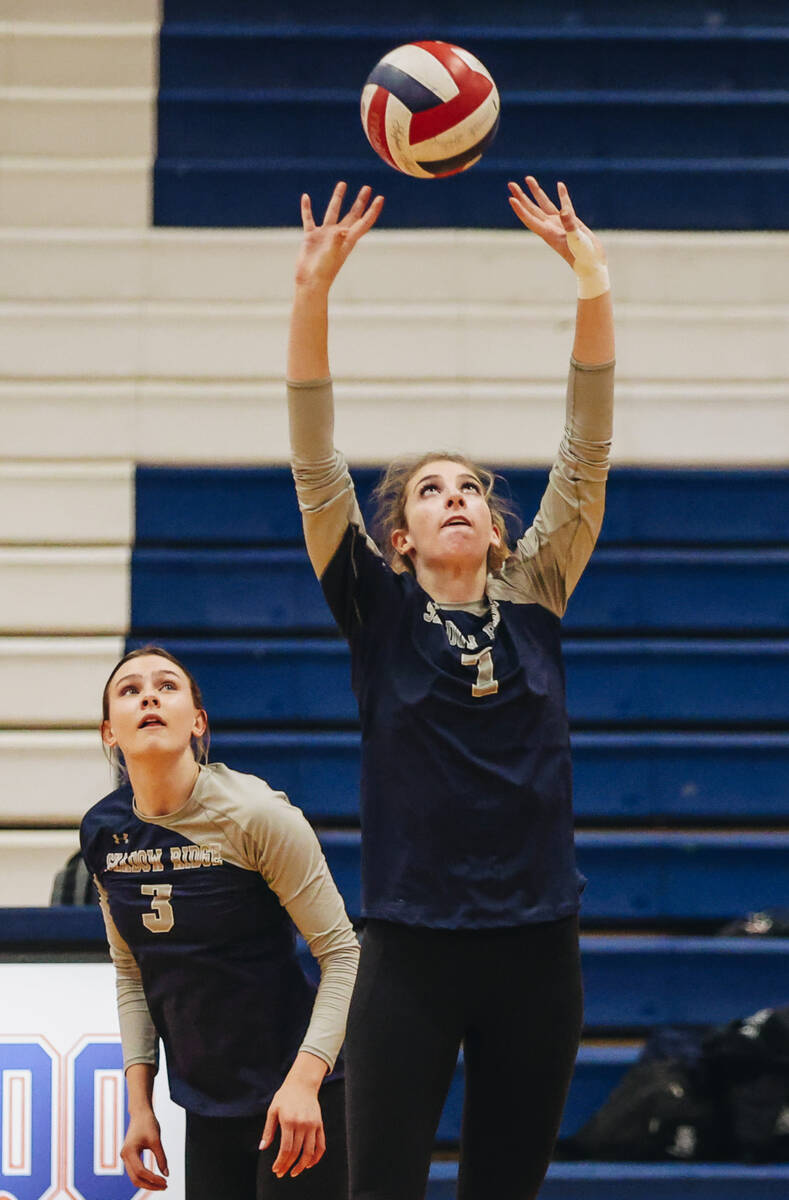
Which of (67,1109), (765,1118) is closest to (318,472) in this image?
(67,1109)

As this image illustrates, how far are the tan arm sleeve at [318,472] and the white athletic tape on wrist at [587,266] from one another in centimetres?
37

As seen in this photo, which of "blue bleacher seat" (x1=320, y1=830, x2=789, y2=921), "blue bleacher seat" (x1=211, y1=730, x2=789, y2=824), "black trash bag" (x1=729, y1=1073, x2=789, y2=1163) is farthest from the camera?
"blue bleacher seat" (x1=211, y1=730, x2=789, y2=824)

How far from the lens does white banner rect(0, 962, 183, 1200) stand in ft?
7.44

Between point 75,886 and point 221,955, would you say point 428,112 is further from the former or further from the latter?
point 75,886

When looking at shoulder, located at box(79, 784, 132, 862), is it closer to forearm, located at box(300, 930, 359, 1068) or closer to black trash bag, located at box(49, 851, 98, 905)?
forearm, located at box(300, 930, 359, 1068)

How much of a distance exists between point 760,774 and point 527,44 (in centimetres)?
271

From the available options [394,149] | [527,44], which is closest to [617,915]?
[394,149]

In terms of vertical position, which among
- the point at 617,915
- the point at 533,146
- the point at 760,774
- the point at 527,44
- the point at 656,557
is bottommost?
the point at 617,915

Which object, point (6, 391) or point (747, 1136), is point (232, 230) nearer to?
point (6, 391)

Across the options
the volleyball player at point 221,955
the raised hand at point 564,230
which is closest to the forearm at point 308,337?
the raised hand at point 564,230

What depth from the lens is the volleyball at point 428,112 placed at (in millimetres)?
2072

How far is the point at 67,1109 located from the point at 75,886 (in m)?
0.68

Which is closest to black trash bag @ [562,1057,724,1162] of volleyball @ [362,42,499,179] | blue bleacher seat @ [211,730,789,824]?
blue bleacher seat @ [211,730,789,824]

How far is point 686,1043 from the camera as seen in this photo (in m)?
2.89
